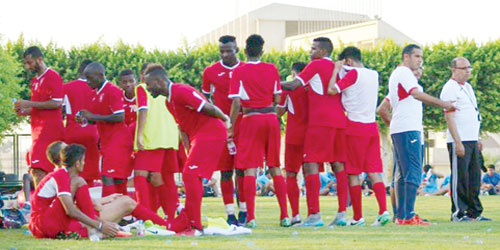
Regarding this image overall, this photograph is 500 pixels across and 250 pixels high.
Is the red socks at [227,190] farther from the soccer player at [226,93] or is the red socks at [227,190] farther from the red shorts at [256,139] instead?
the red shorts at [256,139]

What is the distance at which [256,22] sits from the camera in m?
91.4

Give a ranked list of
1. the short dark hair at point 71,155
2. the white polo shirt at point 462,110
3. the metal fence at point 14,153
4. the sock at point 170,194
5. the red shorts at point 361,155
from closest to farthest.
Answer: the short dark hair at point 71,155 → the red shorts at point 361,155 → the sock at point 170,194 → the white polo shirt at point 462,110 → the metal fence at point 14,153

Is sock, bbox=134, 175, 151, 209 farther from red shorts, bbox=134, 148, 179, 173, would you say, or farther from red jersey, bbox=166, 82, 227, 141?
red jersey, bbox=166, 82, 227, 141

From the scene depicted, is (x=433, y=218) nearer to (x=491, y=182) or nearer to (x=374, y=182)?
(x=374, y=182)

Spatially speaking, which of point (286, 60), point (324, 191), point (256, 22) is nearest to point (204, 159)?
point (324, 191)

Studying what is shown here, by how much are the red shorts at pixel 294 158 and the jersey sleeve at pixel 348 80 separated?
1088 millimetres

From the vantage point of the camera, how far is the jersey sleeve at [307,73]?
1291 centimetres

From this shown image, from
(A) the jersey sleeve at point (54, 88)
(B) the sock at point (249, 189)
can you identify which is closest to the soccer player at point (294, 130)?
(B) the sock at point (249, 189)

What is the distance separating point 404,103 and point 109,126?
12.8ft

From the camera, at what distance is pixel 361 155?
13133 mm

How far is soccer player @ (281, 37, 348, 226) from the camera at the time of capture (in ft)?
42.7

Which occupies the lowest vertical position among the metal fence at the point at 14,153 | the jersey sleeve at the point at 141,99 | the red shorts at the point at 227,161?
the metal fence at the point at 14,153

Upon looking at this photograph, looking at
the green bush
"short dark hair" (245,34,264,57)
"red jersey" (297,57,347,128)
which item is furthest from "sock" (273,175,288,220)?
the green bush

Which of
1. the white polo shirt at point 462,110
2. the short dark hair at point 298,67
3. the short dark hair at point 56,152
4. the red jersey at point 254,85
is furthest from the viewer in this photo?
the white polo shirt at point 462,110
